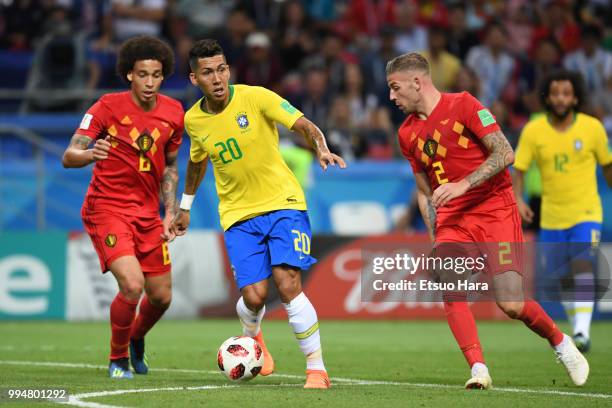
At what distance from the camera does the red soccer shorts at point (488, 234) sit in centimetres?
861

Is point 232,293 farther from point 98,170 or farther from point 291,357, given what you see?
point 98,170

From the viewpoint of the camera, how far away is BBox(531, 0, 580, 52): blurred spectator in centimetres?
2145

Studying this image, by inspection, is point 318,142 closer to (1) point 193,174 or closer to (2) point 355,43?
(1) point 193,174

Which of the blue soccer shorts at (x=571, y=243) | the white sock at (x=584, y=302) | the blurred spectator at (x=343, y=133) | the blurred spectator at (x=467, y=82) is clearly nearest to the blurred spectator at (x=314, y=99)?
the blurred spectator at (x=343, y=133)

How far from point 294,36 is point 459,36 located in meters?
2.98

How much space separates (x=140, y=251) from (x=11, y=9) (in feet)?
40.2

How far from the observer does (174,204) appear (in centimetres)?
989

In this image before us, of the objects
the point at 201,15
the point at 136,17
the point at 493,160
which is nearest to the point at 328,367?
the point at 493,160

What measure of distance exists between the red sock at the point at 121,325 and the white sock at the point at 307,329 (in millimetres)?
1535

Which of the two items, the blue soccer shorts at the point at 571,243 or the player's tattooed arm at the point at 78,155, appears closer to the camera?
the player's tattooed arm at the point at 78,155

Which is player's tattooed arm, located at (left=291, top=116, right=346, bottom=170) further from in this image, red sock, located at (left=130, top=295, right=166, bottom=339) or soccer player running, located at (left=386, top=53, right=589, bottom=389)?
red sock, located at (left=130, top=295, right=166, bottom=339)

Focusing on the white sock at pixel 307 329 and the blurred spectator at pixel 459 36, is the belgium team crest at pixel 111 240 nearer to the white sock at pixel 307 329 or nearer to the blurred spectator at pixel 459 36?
the white sock at pixel 307 329

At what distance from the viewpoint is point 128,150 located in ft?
31.6

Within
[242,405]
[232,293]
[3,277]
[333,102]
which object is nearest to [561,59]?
[333,102]
